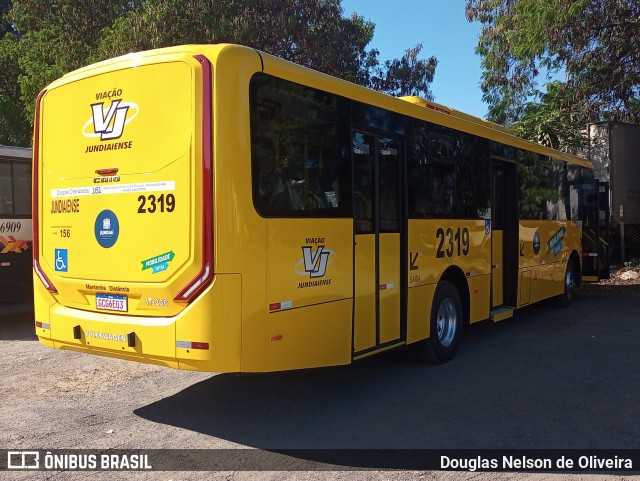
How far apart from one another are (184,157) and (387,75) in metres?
19.9

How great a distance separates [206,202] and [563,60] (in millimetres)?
15160

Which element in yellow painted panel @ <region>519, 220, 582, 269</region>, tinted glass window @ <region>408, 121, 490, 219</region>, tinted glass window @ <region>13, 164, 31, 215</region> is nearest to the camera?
tinted glass window @ <region>408, 121, 490, 219</region>

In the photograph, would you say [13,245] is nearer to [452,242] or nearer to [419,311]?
[419,311]

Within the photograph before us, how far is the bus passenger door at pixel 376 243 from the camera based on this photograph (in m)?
5.81

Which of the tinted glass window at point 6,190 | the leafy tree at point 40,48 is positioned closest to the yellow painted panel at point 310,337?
the tinted glass window at point 6,190

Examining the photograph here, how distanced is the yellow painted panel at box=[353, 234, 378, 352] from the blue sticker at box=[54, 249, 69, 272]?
8.85 feet

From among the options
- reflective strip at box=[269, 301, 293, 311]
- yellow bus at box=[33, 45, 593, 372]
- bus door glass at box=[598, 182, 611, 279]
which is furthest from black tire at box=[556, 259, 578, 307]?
reflective strip at box=[269, 301, 293, 311]

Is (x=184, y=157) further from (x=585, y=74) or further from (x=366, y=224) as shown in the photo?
(x=585, y=74)

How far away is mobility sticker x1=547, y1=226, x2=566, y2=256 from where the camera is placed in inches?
418

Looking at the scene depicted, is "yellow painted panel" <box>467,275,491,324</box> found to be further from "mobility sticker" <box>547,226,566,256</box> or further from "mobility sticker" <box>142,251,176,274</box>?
"mobility sticker" <box>142,251,176,274</box>

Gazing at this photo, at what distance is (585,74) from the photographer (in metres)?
16.9

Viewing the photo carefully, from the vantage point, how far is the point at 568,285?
11.8m

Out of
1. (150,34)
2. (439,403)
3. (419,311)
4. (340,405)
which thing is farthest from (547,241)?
(150,34)

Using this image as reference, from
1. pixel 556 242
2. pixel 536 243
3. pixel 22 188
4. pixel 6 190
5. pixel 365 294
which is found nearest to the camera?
pixel 365 294
